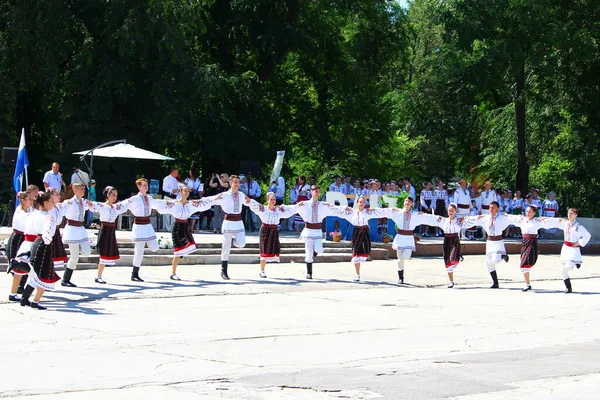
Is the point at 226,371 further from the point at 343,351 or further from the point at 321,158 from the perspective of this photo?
the point at 321,158

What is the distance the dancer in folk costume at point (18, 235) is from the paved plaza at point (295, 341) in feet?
1.85

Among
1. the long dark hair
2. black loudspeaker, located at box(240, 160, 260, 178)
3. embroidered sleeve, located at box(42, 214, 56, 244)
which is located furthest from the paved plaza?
black loudspeaker, located at box(240, 160, 260, 178)

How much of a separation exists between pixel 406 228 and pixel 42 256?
8.71 meters

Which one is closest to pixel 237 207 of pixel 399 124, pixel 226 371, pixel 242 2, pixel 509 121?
pixel 226 371

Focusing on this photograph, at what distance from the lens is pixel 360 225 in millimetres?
20297

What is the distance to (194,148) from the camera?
34688mm

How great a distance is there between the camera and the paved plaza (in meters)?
9.07

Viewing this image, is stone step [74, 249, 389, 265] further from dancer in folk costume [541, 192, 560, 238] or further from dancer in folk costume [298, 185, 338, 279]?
dancer in folk costume [541, 192, 560, 238]

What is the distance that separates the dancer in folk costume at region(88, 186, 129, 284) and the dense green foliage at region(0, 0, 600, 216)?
39.0ft

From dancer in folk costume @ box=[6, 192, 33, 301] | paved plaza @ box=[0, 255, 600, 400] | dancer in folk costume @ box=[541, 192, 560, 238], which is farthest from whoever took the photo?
dancer in folk costume @ box=[541, 192, 560, 238]

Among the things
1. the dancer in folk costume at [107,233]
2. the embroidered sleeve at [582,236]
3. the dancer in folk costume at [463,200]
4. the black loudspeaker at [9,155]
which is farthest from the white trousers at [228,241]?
the dancer in folk costume at [463,200]

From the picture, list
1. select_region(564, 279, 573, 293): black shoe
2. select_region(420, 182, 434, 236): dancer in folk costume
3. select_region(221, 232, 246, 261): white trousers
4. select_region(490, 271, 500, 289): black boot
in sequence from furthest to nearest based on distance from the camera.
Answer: select_region(420, 182, 434, 236): dancer in folk costume → select_region(490, 271, 500, 289): black boot → select_region(221, 232, 246, 261): white trousers → select_region(564, 279, 573, 293): black shoe

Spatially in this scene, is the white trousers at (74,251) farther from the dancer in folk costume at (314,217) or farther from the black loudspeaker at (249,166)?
the black loudspeaker at (249,166)

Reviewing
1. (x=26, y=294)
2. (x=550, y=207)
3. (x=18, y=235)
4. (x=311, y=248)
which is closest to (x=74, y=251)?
(x=18, y=235)
